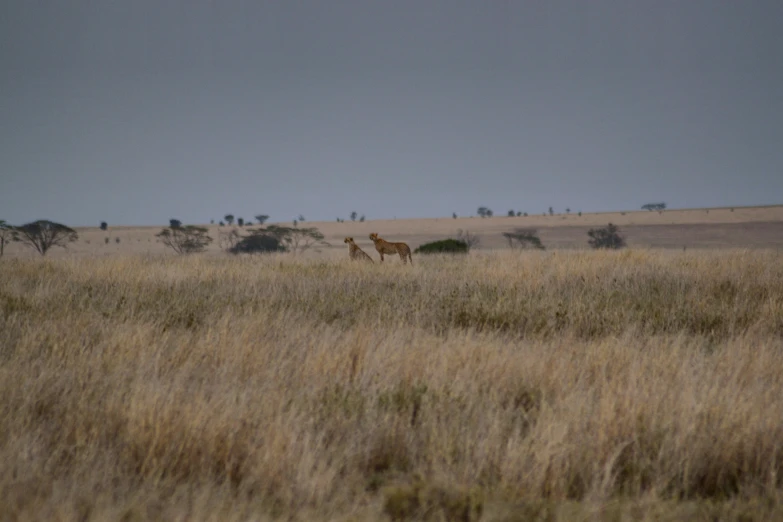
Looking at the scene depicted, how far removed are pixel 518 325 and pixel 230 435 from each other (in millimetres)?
4539

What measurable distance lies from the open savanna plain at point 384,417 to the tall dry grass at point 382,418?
0.06ft

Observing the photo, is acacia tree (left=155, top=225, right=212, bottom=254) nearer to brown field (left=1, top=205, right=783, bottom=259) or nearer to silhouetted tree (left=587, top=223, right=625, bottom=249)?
brown field (left=1, top=205, right=783, bottom=259)

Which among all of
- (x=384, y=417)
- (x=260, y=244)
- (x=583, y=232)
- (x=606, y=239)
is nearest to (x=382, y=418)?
A: (x=384, y=417)

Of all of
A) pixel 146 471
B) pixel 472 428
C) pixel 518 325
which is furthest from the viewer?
pixel 518 325

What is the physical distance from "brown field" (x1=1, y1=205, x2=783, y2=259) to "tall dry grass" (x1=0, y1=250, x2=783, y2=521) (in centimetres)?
4660

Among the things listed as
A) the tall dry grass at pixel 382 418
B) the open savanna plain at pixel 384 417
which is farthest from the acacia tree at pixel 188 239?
the tall dry grass at pixel 382 418

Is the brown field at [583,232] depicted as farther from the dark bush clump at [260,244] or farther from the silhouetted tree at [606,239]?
the dark bush clump at [260,244]

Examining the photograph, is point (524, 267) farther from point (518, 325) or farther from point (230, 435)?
point (230, 435)

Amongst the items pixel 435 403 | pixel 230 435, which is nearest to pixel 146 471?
pixel 230 435

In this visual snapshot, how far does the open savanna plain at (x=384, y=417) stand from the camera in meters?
2.71

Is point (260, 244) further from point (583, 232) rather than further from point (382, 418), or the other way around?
point (382, 418)

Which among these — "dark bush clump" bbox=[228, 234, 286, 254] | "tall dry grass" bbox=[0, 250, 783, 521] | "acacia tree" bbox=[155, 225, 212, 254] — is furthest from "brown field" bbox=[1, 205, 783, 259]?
"tall dry grass" bbox=[0, 250, 783, 521]

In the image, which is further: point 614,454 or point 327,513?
point 614,454

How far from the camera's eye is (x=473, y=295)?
28.8 feet
